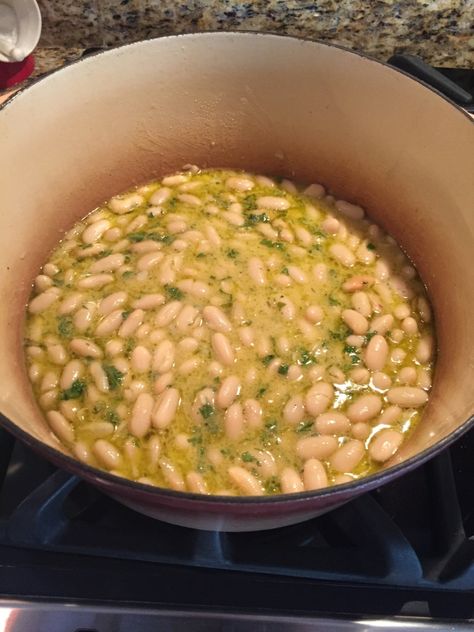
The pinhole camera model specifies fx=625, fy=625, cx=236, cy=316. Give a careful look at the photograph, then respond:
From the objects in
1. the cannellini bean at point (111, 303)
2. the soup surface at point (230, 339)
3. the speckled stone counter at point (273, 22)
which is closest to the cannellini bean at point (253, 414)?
the soup surface at point (230, 339)

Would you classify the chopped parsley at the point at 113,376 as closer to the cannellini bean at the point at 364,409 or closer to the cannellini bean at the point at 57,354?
the cannellini bean at the point at 57,354

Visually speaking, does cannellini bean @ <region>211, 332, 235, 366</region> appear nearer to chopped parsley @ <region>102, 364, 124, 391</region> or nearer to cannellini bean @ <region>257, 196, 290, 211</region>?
chopped parsley @ <region>102, 364, 124, 391</region>

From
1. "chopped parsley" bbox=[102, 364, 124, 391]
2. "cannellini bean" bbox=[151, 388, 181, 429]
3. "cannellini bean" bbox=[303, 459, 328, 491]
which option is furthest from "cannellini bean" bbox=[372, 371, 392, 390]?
"chopped parsley" bbox=[102, 364, 124, 391]

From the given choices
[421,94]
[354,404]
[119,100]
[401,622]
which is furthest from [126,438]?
[421,94]

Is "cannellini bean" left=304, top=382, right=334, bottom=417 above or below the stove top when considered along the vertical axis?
above

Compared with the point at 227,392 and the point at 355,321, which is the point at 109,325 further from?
the point at 355,321

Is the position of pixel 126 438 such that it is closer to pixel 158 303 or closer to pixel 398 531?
pixel 158 303
